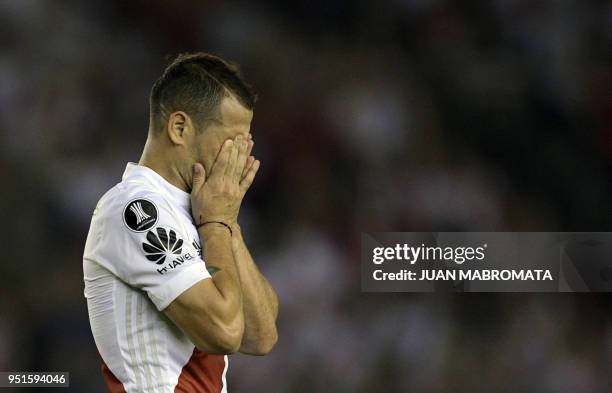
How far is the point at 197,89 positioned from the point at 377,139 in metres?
2.30

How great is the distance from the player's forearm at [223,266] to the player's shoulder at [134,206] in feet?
0.38

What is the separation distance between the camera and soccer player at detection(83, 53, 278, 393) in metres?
1.58

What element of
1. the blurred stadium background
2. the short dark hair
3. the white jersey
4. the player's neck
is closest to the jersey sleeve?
the white jersey

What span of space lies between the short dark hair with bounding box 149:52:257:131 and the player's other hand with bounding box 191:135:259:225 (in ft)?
0.29

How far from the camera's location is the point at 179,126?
1781 millimetres

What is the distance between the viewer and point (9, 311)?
3.84 metres

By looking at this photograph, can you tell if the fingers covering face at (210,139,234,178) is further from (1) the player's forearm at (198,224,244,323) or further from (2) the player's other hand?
(1) the player's forearm at (198,224,244,323)

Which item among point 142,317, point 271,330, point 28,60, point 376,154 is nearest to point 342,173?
point 376,154

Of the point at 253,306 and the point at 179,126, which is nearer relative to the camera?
the point at 179,126

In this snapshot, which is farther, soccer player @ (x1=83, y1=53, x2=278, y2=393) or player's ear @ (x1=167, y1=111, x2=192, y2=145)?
player's ear @ (x1=167, y1=111, x2=192, y2=145)

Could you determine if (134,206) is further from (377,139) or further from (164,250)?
(377,139)

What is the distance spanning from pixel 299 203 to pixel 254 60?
757mm

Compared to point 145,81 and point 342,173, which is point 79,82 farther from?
point 342,173

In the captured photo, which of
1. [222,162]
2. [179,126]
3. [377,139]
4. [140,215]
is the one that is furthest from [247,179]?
[377,139]
